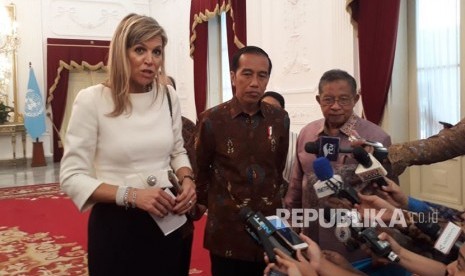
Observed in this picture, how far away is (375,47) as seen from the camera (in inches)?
173

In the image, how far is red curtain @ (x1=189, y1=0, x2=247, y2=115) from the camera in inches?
255

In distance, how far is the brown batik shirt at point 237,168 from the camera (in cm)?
181

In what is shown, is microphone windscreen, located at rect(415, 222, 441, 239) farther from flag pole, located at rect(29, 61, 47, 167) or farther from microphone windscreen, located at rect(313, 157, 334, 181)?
flag pole, located at rect(29, 61, 47, 167)

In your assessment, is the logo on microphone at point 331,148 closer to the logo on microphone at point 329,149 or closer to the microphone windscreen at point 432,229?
the logo on microphone at point 329,149

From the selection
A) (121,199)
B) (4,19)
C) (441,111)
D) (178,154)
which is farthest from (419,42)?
(4,19)

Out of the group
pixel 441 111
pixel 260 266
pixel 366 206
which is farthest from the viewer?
pixel 441 111

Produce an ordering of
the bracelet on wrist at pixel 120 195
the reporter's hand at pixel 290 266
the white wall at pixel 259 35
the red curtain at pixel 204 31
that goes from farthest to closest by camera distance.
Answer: the red curtain at pixel 204 31
the white wall at pixel 259 35
the bracelet on wrist at pixel 120 195
the reporter's hand at pixel 290 266

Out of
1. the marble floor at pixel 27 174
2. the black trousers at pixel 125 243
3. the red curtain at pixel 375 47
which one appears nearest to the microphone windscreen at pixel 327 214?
the black trousers at pixel 125 243

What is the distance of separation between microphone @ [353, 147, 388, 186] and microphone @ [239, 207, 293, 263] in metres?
0.34

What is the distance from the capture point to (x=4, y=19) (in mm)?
9219

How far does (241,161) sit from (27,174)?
7.46 meters

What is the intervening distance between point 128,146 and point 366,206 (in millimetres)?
764

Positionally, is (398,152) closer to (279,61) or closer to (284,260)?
(284,260)

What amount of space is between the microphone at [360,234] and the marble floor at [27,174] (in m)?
6.81
